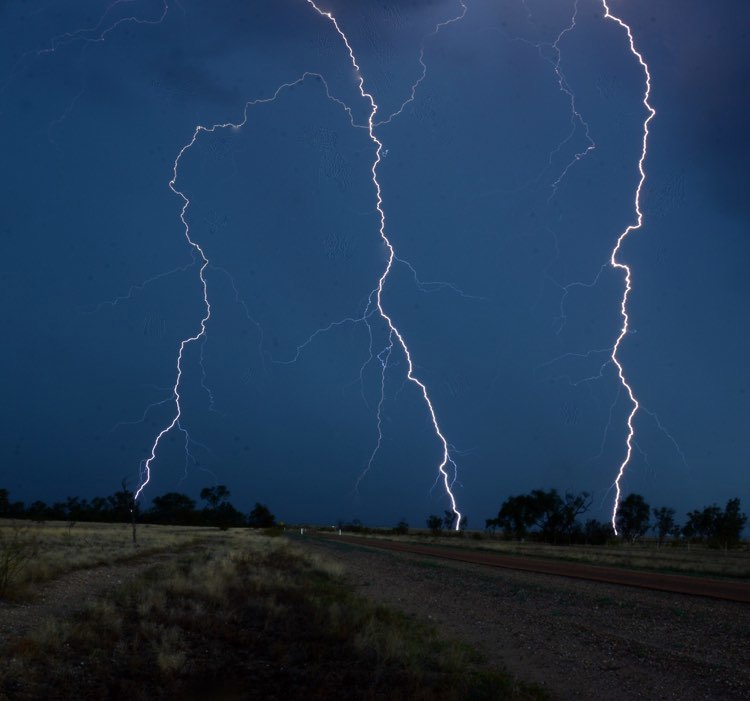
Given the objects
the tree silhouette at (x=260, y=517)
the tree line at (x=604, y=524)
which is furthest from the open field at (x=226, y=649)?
the tree silhouette at (x=260, y=517)

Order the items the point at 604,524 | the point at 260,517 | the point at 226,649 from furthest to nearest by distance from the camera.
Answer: the point at 260,517, the point at 604,524, the point at 226,649

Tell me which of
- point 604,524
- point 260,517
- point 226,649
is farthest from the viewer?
point 260,517

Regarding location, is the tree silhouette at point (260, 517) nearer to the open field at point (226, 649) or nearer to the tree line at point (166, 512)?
the tree line at point (166, 512)

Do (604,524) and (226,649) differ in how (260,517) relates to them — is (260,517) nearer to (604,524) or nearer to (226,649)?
(604,524)

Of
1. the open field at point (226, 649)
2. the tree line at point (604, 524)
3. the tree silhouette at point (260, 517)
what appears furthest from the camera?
the tree silhouette at point (260, 517)

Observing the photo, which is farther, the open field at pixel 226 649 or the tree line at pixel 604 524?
the tree line at pixel 604 524

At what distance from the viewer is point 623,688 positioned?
7742 millimetres

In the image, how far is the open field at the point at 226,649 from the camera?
7.78 metres

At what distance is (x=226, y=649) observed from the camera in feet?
32.6

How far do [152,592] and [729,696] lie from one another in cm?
1077

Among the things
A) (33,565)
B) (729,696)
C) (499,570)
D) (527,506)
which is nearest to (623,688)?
(729,696)

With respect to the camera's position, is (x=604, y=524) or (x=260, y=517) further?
(x=260, y=517)

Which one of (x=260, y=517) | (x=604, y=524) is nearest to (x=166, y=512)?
(x=260, y=517)

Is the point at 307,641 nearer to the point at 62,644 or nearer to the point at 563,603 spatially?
the point at 62,644
